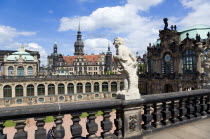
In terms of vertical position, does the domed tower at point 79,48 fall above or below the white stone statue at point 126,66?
above

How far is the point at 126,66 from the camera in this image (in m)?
4.12

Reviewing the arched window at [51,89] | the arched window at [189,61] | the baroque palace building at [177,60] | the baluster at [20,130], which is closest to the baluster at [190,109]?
the baluster at [20,130]

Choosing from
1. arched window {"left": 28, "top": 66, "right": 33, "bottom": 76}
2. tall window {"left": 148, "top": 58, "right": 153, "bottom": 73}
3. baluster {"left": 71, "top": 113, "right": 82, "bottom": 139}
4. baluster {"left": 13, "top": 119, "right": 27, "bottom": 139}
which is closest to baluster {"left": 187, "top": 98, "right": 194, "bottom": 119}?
baluster {"left": 71, "top": 113, "right": 82, "bottom": 139}

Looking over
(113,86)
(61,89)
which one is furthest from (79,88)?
(113,86)

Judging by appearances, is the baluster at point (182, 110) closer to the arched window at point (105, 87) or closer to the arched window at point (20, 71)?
the arched window at point (105, 87)

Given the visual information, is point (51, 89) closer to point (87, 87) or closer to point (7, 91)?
point (87, 87)

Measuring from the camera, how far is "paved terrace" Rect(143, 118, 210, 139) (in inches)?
158

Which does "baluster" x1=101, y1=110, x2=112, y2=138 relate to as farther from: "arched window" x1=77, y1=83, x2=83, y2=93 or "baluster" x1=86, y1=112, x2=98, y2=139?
"arched window" x1=77, y1=83, x2=83, y2=93

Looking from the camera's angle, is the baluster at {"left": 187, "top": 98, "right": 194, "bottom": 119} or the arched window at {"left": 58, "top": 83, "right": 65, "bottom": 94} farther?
the arched window at {"left": 58, "top": 83, "right": 65, "bottom": 94}

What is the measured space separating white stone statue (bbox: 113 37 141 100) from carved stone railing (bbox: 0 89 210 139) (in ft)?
1.10

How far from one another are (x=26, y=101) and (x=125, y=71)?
40.4m

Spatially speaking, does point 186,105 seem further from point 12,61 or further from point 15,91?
point 12,61

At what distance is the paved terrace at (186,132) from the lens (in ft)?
13.2

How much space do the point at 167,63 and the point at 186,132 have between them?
30804mm
